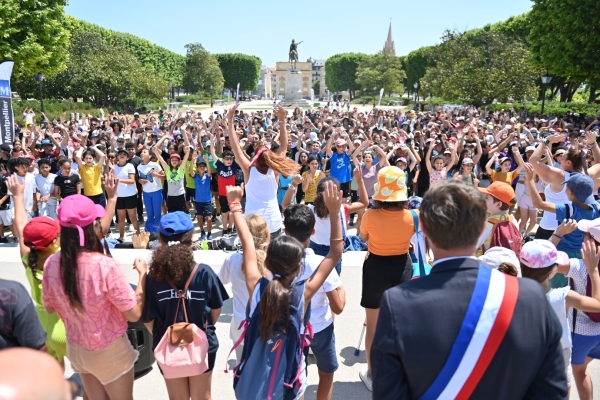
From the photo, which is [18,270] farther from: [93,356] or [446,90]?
[446,90]

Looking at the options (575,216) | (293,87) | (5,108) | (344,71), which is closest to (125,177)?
(5,108)

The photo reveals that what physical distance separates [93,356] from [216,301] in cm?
81

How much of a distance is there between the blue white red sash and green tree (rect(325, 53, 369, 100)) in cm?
9655

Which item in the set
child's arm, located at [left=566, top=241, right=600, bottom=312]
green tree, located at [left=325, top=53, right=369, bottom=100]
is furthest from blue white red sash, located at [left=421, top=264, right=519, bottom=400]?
green tree, located at [left=325, top=53, right=369, bottom=100]

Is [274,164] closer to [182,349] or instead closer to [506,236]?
[506,236]

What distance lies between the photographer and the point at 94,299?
2787 mm

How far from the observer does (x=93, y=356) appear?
290 centimetres

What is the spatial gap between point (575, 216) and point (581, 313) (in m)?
1.69

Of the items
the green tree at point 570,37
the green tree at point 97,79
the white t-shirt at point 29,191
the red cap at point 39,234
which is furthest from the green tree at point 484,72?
the red cap at point 39,234

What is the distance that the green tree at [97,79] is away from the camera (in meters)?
38.1

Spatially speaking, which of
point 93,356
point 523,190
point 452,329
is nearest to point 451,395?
point 452,329

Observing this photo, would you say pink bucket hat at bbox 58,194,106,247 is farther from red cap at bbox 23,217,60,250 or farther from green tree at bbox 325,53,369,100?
green tree at bbox 325,53,369,100

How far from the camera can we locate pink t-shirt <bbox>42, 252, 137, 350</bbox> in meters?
2.76

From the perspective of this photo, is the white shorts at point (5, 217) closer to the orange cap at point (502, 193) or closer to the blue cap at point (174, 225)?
the blue cap at point (174, 225)
